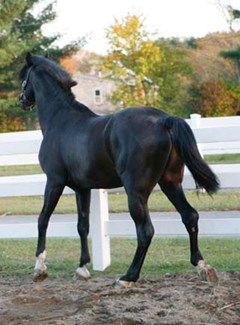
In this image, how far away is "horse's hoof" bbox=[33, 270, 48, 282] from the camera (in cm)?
630

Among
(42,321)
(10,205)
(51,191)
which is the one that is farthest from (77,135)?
(10,205)

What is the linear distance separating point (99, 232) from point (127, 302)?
2.02 meters

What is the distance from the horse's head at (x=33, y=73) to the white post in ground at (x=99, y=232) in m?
1.26

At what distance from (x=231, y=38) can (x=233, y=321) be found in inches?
1671

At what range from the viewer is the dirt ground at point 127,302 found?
14.8 feet

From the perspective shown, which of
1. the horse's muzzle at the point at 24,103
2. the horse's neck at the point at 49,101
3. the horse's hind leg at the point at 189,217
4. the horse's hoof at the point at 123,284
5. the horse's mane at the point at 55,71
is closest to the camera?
the horse's hoof at the point at 123,284

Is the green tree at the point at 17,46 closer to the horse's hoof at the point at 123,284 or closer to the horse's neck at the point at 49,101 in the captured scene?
the horse's neck at the point at 49,101

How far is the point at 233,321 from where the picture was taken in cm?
443

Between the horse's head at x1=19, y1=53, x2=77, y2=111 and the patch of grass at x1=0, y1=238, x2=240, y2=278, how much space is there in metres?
1.85

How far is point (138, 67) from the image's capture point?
41.4m

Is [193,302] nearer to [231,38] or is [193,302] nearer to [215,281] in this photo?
[215,281]

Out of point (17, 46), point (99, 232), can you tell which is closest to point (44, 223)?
point (99, 232)

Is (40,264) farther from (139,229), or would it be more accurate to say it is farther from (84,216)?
(139,229)

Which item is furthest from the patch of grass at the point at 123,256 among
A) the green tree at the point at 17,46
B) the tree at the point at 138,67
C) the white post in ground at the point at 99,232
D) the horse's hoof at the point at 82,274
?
the tree at the point at 138,67
